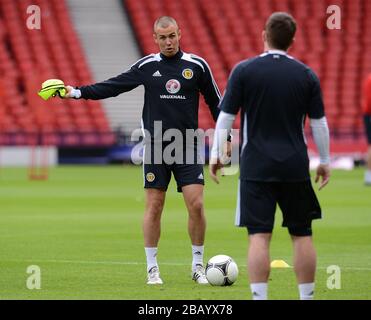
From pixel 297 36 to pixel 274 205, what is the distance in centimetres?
3339

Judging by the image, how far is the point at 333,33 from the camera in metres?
41.6

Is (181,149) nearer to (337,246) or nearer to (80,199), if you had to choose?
(337,246)

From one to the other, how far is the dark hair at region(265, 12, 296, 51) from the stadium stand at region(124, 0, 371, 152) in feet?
98.3

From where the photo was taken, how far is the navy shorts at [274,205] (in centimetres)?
772

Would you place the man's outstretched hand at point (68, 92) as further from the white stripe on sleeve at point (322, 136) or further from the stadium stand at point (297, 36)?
the stadium stand at point (297, 36)

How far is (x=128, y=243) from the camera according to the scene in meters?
13.8

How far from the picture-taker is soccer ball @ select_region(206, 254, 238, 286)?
32.8 ft

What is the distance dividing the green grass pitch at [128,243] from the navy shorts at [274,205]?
142 centimetres

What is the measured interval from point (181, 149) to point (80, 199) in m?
10.8
